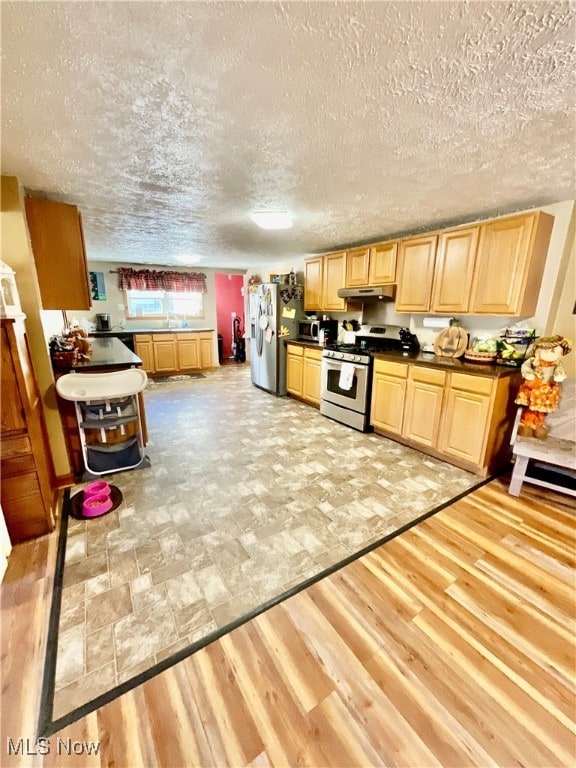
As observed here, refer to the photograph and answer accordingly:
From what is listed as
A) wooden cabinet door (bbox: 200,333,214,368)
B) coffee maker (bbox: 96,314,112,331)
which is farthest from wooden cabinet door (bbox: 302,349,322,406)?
coffee maker (bbox: 96,314,112,331)

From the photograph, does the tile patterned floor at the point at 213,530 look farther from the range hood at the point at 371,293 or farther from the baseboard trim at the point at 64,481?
the range hood at the point at 371,293

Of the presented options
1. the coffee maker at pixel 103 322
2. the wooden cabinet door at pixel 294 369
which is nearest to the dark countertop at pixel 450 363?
the wooden cabinet door at pixel 294 369

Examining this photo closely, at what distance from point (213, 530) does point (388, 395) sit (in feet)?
7.45

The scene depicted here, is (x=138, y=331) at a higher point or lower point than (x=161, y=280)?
lower

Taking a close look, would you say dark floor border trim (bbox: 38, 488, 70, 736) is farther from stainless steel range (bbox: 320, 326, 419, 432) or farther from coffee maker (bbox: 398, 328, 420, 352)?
coffee maker (bbox: 398, 328, 420, 352)

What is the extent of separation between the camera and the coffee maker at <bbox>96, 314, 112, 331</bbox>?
6.04 m

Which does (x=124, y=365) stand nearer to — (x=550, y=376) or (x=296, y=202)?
(x=296, y=202)

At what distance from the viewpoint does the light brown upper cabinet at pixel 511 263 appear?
2.47 m

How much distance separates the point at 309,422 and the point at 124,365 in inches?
88.1

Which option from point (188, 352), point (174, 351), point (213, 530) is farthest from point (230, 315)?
A: point (213, 530)

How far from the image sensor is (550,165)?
182 cm

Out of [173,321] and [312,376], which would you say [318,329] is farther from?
[173,321]

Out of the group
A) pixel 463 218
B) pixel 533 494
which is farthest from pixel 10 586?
pixel 463 218

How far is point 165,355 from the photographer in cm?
648
